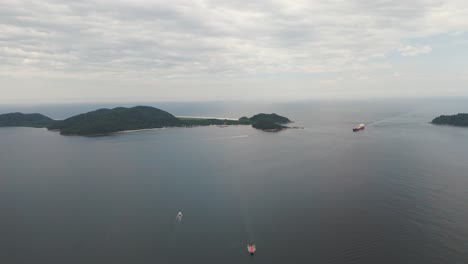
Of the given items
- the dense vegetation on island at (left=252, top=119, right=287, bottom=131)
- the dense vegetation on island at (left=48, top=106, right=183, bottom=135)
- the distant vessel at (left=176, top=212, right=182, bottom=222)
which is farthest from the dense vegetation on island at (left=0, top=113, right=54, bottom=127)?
the distant vessel at (left=176, top=212, right=182, bottom=222)

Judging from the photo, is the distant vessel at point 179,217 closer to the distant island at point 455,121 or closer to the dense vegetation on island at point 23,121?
the distant island at point 455,121

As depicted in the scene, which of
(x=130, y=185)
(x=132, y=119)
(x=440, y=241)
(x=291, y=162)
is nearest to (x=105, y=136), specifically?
(x=132, y=119)

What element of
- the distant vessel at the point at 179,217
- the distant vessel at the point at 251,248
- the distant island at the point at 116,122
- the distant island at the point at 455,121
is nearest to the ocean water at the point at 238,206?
the distant vessel at the point at 251,248

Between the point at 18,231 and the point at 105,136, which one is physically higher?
the point at 105,136

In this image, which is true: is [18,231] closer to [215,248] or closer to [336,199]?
[215,248]

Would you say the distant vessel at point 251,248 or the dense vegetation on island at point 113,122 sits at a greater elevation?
the dense vegetation on island at point 113,122

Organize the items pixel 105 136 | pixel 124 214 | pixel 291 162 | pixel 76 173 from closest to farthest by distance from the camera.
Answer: pixel 124 214
pixel 76 173
pixel 291 162
pixel 105 136

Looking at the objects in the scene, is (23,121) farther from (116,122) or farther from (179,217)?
(179,217)
